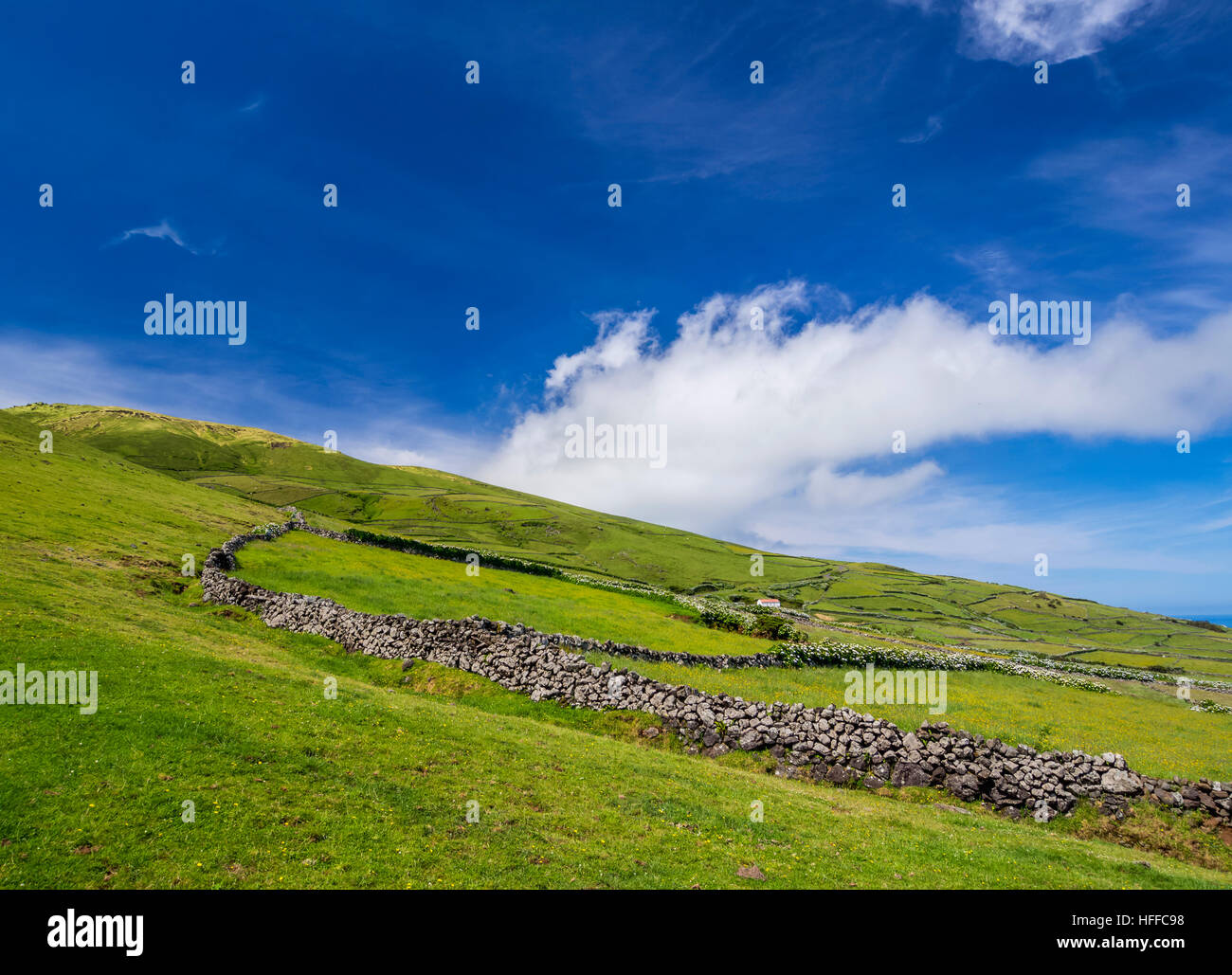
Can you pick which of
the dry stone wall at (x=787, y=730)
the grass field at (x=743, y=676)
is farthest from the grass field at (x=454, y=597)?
the dry stone wall at (x=787, y=730)

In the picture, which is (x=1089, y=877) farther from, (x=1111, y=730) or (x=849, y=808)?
(x=1111, y=730)

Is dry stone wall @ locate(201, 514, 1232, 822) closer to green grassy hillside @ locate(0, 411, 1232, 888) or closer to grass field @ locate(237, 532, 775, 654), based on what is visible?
green grassy hillside @ locate(0, 411, 1232, 888)

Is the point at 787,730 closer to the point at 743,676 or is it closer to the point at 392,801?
the point at 743,676

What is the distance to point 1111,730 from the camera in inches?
1410

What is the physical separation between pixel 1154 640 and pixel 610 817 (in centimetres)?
24215

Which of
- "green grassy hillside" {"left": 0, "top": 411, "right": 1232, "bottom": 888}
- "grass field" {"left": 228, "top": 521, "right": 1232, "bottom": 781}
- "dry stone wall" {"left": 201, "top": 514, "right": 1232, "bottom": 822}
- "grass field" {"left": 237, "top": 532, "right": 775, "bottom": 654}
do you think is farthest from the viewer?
"grass field" {"left": 237, "top": 532, "right": 775, "bottom": 654}

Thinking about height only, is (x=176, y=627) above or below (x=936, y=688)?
above

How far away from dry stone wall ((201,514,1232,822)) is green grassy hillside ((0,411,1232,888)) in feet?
3.37

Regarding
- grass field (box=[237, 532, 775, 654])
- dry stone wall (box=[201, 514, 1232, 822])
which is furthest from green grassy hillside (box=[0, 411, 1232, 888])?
grass field (box=[237, 532, 775, 654])

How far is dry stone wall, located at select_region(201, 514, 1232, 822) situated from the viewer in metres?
22.6

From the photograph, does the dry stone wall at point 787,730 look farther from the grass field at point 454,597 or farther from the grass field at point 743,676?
the grass field at point 454,597

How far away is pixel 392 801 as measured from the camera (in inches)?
617
